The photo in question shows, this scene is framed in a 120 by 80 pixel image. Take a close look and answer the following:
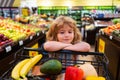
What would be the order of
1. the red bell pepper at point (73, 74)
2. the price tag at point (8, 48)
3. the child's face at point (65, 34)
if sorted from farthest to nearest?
the price tag at point (8, 48)
the child's face at point (65, 34)
the red bell pepper at point (73, 74)

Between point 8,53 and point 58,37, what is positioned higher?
point 58,37

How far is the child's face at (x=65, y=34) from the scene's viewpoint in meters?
1.58

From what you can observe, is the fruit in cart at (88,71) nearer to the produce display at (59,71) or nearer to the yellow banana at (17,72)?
the produce display at (59,71)

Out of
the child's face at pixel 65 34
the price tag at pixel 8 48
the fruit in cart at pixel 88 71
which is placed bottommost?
the price tag at pixel 8 48

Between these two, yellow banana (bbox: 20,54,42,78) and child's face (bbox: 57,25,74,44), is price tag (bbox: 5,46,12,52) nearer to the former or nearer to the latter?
child's face (bbox: 57,25,74,44)

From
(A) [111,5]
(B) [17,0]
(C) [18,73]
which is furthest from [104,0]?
(C) [18,73]

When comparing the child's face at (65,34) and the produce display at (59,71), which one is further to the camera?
the child's face at (65,34)

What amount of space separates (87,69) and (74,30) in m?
0.68

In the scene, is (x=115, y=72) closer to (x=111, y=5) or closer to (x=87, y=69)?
(x=87, y=69)

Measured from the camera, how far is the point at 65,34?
62.9 inches

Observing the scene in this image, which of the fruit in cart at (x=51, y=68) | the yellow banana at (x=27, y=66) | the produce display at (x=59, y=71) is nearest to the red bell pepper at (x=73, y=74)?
the produce display at (x=59, y=71)

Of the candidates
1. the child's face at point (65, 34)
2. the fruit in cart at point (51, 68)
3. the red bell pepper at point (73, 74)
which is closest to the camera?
the red bell pepper at point (73, 74)

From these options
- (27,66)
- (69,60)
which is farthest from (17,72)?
(69,60)

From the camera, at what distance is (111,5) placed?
12.7m
